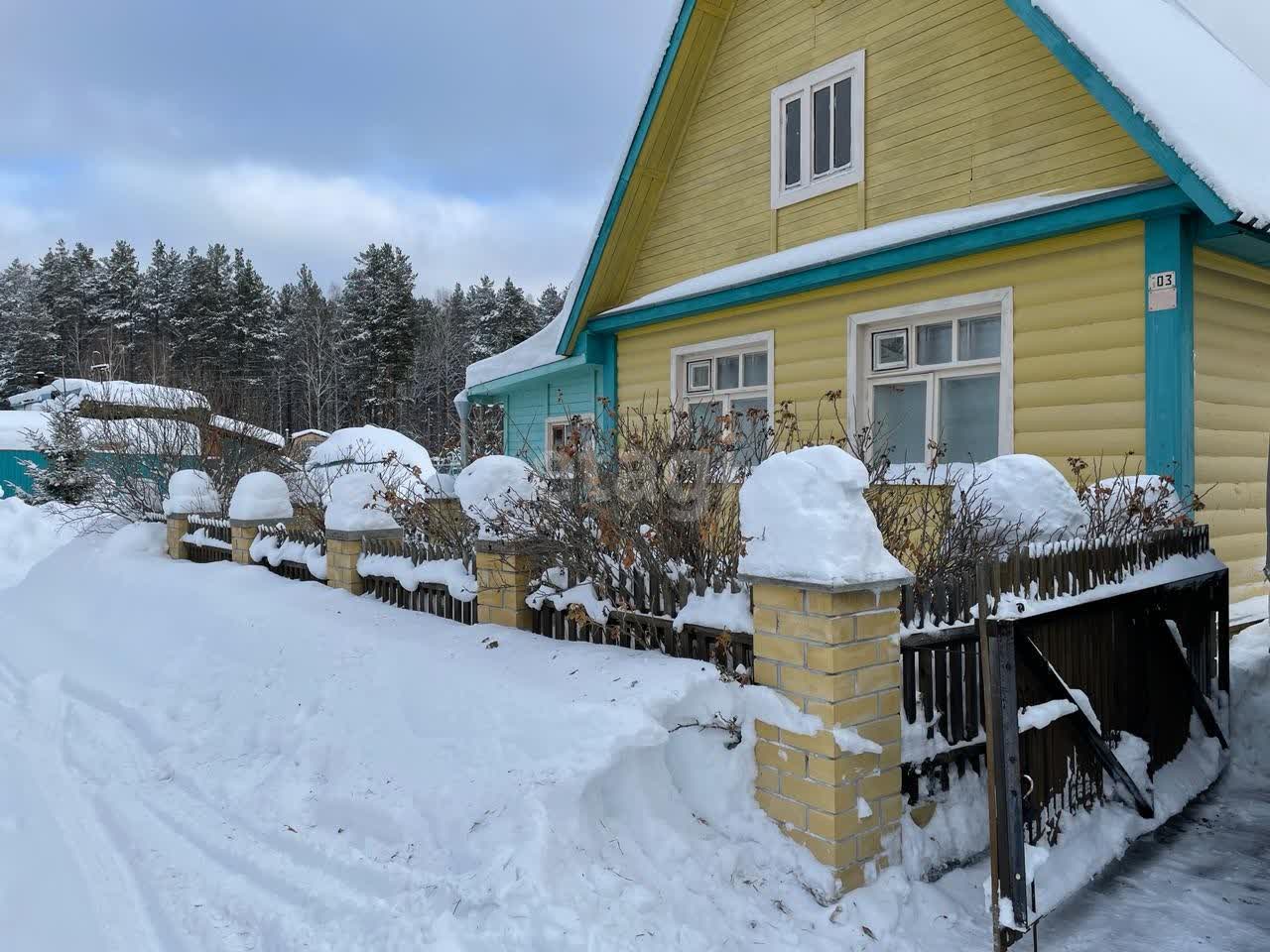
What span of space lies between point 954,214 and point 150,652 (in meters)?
7.85

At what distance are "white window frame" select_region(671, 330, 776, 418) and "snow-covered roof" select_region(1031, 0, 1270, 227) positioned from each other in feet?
12.4

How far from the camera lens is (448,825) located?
341 centimetres

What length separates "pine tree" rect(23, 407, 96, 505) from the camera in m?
14.8

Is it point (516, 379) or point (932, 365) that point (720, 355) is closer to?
point (932, 365)

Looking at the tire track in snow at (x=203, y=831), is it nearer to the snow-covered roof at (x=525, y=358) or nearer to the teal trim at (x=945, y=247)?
the teal trim at (x=945, y=247)

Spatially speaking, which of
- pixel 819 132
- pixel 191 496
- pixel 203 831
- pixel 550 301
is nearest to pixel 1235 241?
pixel 819 132

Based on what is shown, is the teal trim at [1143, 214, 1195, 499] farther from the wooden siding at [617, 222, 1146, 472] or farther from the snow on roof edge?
the snow on roof edge

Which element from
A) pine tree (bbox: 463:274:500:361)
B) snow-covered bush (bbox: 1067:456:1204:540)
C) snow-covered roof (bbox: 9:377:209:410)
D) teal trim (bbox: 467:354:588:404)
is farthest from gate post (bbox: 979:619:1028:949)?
pine tree (bbox: 463:274:500:361)

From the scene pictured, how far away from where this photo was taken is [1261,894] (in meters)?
3.64

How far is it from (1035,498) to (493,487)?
10.9 ft

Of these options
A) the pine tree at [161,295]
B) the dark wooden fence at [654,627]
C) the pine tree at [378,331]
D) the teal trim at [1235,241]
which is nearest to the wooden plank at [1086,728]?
the dark wooden fence at [654,627]

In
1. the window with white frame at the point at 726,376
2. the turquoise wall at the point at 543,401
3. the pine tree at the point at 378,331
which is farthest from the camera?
the pine tree at the point at 378,331

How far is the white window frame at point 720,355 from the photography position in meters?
8.92

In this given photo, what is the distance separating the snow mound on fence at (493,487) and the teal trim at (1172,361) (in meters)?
4.33
